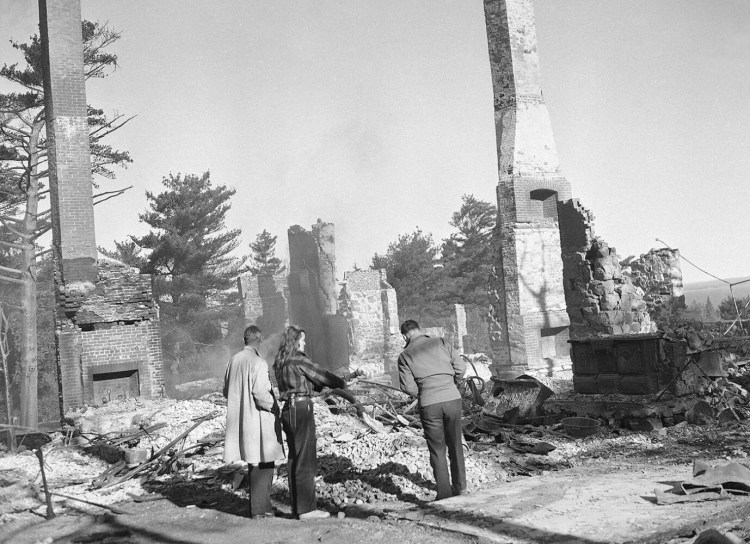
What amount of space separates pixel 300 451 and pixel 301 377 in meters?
0.64

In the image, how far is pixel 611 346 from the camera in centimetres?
1312

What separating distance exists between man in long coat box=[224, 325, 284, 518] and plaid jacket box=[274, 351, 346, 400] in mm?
150

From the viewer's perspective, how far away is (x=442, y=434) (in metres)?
6.54

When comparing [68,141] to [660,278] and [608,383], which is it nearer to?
[608,383]

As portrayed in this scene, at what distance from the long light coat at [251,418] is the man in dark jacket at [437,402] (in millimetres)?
1223

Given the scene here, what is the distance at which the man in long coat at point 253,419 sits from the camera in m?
6.30

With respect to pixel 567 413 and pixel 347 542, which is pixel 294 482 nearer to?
pixel 347 542

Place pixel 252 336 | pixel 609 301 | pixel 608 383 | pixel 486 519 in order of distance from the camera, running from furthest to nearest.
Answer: pixel 609 301, pixel 608 383, pixel 252 336, pixel 486 519

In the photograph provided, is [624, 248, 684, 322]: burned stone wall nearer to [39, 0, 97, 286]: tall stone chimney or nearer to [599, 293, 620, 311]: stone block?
[599, 293, 620, 311]: stone block

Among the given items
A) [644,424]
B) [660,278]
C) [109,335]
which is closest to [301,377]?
[644,424]

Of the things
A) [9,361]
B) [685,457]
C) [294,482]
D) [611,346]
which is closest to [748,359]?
[611,346]

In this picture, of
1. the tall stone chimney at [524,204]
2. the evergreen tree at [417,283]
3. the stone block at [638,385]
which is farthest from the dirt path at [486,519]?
the evergreen tree at [417,283]

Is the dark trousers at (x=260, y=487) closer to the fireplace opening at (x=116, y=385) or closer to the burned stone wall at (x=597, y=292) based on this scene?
the fireplace opening at (x=116, y=385)

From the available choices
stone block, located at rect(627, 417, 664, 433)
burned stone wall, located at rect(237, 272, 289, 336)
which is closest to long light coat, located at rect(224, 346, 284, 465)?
stone block, located at rect(627, 417, 664, 433)
